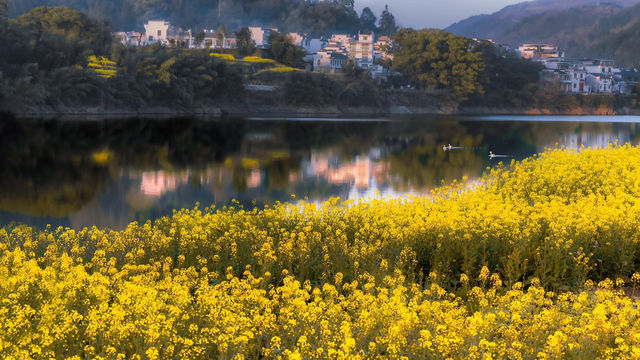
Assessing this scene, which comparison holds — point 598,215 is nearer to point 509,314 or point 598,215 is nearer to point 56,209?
point 509,314

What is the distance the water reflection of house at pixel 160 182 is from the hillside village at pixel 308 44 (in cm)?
9555

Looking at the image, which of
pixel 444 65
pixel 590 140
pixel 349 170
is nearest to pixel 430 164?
pixel 349 170

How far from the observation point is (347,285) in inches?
315

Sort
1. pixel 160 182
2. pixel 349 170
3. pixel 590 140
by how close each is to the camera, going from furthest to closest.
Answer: pixel 590 140 → pixel 349 170 → pixel 160 182

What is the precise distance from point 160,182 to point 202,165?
19.5 feet

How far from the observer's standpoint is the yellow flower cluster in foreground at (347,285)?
6.17 m

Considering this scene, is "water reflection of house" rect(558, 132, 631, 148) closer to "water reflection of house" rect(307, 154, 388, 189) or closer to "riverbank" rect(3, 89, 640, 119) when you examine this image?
"water reflection of house" rect(307, 154, 388, 189)

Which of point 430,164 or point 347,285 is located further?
point 430,164

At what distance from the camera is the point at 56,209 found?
19641 mm

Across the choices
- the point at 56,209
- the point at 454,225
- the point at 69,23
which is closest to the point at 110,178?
the point at 56,209

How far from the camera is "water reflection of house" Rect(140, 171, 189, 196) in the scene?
78.6 ft

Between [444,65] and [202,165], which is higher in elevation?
[444,65]

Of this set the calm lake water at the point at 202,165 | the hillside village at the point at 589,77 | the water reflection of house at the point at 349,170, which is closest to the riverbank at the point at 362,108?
the hillside village at the point at 589,77

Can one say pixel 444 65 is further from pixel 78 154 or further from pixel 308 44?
pixel 78 154
